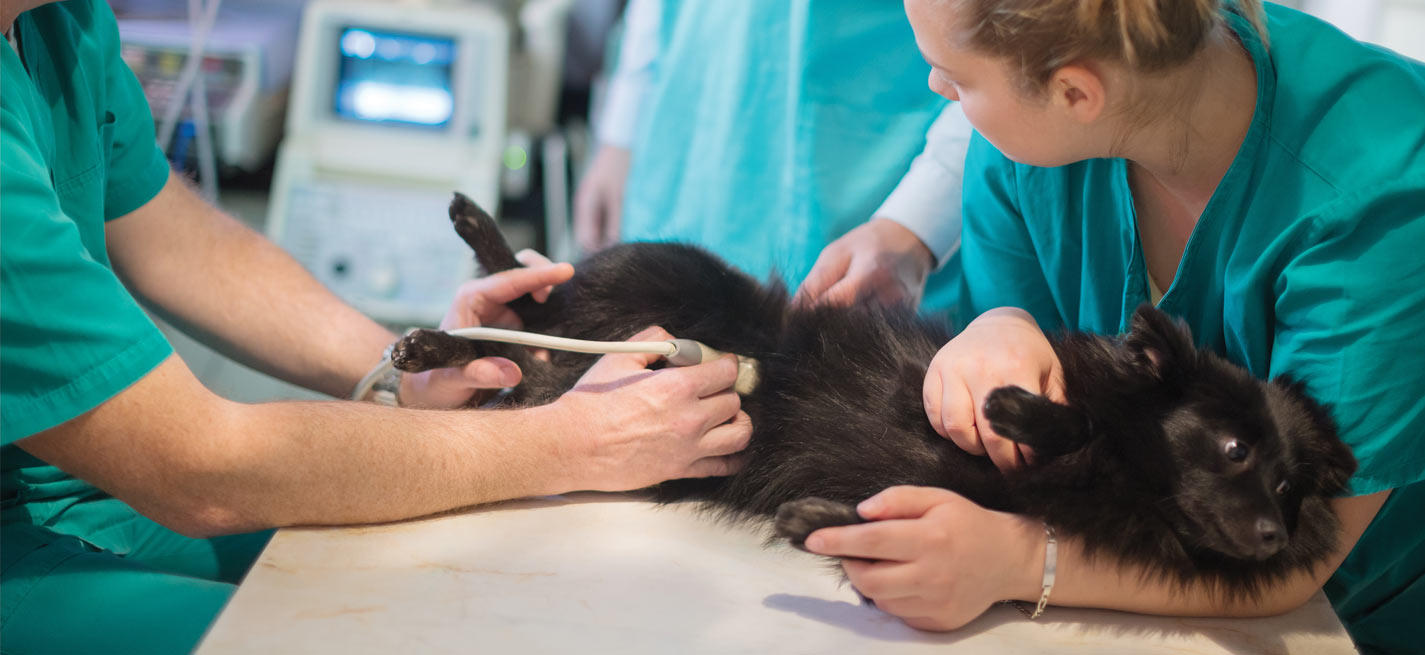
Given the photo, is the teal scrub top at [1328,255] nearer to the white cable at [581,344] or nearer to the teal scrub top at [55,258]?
the white cable at [581,344]

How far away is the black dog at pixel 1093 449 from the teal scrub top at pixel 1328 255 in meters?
0.05

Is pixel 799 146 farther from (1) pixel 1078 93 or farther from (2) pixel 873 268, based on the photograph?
(1) pixel 1078 93

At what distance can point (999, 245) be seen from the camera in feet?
4.33

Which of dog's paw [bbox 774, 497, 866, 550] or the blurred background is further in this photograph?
the blurred background

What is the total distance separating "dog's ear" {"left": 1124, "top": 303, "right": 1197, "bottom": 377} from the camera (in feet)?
3.21

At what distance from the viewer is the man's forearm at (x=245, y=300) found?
1.39 metres

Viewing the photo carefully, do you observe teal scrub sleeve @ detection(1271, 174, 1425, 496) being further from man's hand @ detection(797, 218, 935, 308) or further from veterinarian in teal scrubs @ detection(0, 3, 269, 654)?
veterinarian in teal scrubs @ detection(0, 3, 269, 654)

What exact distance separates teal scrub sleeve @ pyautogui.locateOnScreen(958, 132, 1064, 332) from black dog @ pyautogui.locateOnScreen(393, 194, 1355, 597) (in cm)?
16

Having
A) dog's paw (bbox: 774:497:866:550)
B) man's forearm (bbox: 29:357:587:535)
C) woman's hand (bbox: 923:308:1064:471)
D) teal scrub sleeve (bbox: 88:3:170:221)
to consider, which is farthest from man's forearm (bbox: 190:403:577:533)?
teal scrub sleeve (bbox: 88:3:170:221)

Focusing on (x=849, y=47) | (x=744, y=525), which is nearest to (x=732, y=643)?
(x=744, y=525)

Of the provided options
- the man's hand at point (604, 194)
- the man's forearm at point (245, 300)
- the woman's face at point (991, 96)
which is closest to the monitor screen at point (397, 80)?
the man's hand at point (604, 194)

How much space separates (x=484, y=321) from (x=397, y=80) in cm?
170

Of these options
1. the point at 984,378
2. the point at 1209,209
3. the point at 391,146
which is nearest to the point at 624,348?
the point at 984,378

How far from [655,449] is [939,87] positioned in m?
0.48
